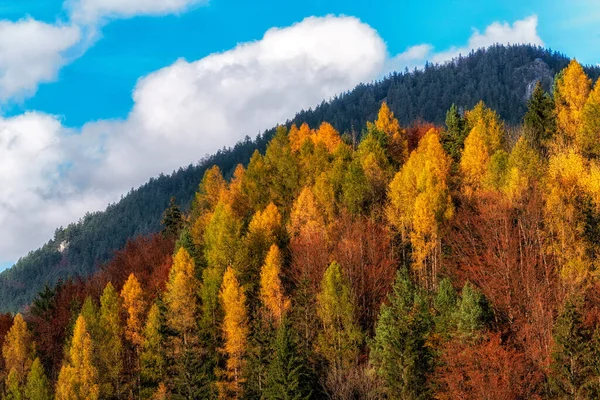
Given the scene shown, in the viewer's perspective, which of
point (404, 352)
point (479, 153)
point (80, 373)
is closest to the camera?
point (404, 352)

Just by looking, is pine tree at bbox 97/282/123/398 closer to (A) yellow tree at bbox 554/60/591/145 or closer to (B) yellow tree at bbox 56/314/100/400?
(B) yellow tree at bbox 56/314/100/400

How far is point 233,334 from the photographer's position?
6319 cm

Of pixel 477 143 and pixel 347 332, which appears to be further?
pixel 477 143

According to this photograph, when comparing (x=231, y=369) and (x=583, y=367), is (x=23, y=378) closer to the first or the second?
(x=231, y=369)

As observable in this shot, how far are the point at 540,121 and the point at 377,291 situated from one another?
41.1 meters

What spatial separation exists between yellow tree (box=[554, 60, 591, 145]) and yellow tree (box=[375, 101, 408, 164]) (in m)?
23.3

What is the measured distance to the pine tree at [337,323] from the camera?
2245 inches

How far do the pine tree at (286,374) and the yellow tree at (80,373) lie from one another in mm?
24169

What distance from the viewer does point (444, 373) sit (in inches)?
1901

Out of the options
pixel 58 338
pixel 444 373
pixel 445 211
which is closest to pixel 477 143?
pixel 445 211

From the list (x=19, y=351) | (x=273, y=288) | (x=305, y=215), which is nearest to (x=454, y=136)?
(x=305, y=215)

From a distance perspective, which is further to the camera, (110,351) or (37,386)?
(110,351)

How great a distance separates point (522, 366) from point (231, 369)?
30.3 m

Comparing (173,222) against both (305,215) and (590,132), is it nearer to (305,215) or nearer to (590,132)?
(305,215)
